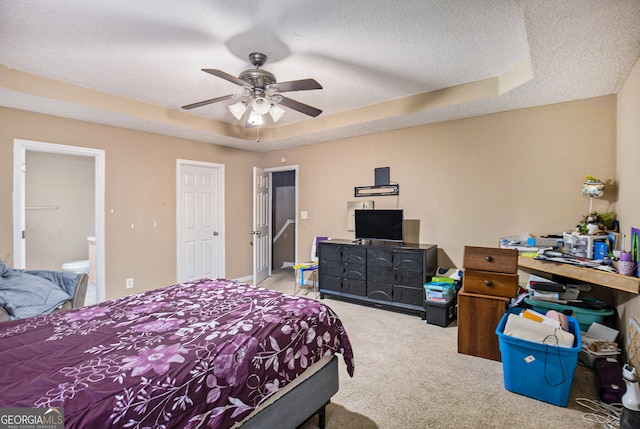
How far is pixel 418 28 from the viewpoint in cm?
223

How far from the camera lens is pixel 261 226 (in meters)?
5.48

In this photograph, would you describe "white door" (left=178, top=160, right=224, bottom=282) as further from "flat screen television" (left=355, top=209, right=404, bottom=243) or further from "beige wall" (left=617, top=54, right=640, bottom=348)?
"beige wall" (left=617, top=54, right=640, bottom=348)

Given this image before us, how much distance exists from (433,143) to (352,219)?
1566mm

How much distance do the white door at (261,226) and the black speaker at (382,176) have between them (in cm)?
203

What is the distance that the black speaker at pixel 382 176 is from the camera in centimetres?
446

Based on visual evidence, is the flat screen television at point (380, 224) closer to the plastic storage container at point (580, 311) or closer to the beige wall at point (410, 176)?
the beige wall at point (410, 176)

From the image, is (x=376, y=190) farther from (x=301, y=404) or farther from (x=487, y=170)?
(x=301, y=404)

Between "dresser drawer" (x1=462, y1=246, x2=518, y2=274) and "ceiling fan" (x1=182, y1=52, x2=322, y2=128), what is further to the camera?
"dresser drawer" (x1=462, y1=246, x2=518, y2=274)

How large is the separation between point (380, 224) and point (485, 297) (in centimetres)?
170

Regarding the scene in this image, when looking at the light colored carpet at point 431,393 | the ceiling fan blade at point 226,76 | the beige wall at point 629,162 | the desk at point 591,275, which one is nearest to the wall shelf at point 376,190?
the desk at point 591,275

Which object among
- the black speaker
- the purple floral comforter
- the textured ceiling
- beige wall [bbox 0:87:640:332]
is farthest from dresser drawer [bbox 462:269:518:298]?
the black speaker

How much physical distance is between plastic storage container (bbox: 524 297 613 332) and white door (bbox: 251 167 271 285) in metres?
3.71

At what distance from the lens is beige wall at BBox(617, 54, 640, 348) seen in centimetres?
228

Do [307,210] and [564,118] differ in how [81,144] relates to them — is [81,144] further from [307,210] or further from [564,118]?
[564,118]
